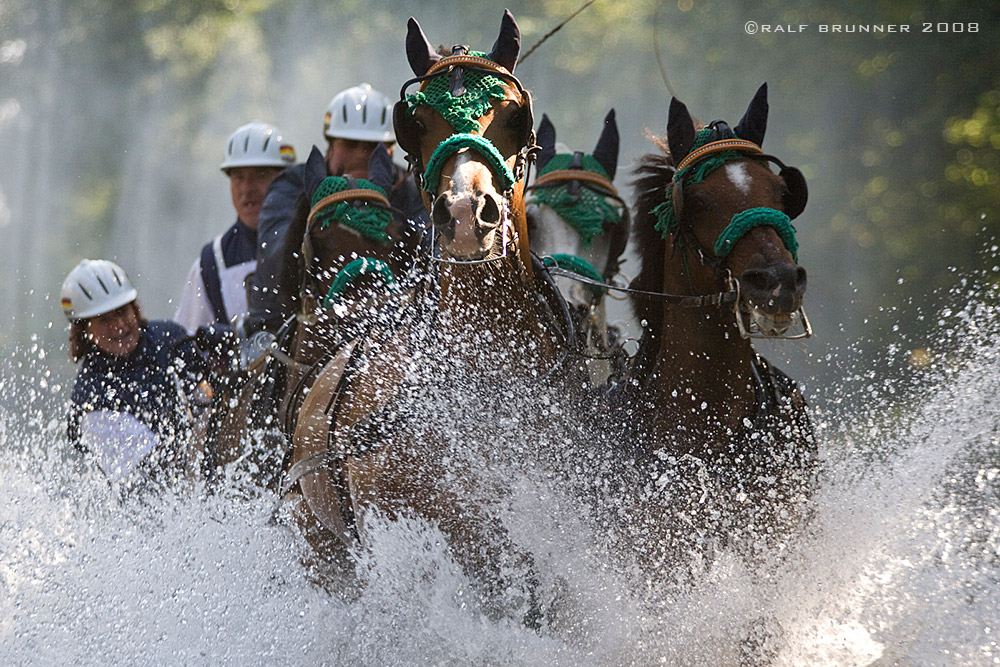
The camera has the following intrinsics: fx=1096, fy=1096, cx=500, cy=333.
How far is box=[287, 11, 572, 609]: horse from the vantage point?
11.6ft

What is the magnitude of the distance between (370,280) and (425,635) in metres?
1.38

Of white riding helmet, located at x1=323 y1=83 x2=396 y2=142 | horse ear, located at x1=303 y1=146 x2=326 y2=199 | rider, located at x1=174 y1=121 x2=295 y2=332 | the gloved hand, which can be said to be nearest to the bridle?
horse ear, located at x1=303 y1=146 x2=326 y2=199

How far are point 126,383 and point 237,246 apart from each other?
4.71 ft

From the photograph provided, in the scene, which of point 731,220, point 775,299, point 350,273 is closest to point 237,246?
point 350,273

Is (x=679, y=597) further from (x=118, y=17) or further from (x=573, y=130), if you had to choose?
(x=118, y=17)

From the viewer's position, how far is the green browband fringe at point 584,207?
17.3 feet

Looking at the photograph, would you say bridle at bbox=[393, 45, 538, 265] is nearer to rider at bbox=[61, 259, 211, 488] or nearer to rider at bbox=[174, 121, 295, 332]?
rider at bbox=[61, 259, 211, 488]

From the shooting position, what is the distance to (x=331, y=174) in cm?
632

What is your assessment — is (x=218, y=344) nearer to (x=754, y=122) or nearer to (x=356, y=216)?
(x=356, y=216)

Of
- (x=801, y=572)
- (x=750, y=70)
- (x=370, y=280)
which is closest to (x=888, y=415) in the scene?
(x=801, y=572)

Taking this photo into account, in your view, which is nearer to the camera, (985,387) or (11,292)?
(985,387)

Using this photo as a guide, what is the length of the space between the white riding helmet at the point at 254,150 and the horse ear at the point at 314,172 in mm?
2439

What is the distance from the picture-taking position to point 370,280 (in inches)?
169

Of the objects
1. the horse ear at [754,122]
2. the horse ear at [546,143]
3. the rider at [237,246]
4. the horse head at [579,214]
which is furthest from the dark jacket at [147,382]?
the horse ear at [754,122]
